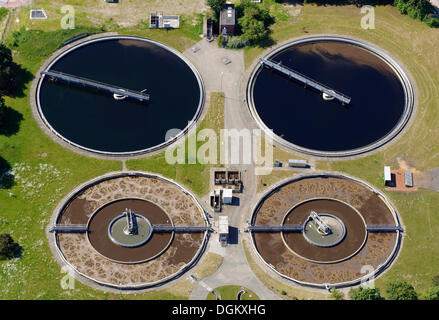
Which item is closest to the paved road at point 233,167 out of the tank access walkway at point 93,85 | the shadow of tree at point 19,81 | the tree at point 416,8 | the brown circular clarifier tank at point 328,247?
the brown circular clarifier tank at point 328,247

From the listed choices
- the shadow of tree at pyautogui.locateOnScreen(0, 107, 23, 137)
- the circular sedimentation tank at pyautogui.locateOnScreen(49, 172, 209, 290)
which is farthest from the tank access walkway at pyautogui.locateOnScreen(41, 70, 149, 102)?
Result: the circular sedimentation tank at pyautogui.locateOnScreen(49, 172, 209, 290)

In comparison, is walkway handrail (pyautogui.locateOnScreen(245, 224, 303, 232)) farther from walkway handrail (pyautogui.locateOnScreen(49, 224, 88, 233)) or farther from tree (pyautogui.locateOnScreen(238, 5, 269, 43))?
tree (pyautogui.locateOnScreen(238, 5, 269, 43))

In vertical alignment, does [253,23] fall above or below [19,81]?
above

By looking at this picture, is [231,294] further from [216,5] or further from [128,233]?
[216,5]

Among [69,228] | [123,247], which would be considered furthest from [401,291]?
[69,228]

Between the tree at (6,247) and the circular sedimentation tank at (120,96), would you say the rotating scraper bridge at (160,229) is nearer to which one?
the tree at (6,247)
